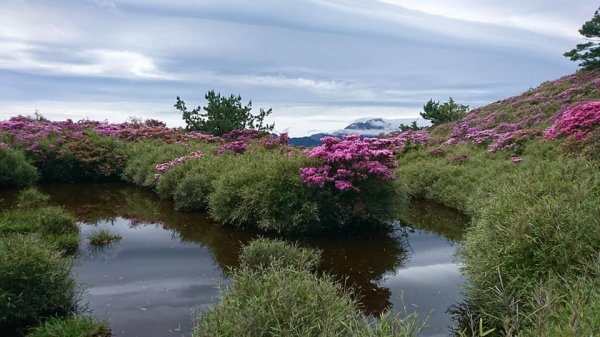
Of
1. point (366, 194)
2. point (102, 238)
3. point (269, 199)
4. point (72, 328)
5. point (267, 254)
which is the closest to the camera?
point (72, 328)

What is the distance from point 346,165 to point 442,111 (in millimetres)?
30576

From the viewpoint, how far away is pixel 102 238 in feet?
36.4

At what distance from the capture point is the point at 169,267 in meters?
9.67

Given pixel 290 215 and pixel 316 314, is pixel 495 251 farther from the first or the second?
pixel 290 215

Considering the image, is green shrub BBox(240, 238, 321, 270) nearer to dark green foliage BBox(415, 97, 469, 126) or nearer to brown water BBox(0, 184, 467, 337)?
brown water BBox(0, 184, 467, 337)

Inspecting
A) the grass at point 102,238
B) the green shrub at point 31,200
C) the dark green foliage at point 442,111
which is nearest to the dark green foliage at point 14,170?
the green shrub at point 31,200

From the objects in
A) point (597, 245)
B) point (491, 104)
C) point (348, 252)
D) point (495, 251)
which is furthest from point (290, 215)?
point (491, 104)

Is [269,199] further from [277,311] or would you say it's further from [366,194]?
[277,311]

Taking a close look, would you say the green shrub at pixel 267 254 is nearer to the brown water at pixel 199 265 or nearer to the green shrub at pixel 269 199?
the brown water at pixel 199 265

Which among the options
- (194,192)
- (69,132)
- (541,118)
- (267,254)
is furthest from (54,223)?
(541,118)

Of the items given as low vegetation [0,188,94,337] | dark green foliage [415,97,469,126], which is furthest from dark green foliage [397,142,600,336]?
dark green foliage [415,97,469,126]

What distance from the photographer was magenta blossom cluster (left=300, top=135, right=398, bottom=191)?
11.8 meters

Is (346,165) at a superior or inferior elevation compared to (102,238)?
superior

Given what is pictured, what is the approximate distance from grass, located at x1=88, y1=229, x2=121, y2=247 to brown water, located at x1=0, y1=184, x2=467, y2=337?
25 centimetres
